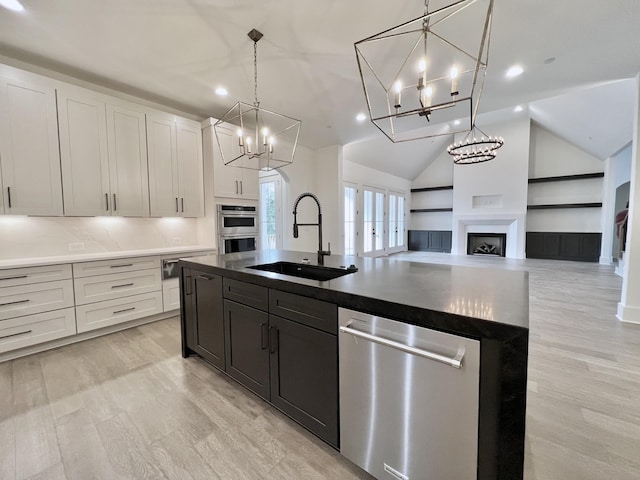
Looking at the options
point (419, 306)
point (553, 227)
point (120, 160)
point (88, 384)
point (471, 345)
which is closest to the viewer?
point (471, 345)

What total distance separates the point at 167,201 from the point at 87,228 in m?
0.94

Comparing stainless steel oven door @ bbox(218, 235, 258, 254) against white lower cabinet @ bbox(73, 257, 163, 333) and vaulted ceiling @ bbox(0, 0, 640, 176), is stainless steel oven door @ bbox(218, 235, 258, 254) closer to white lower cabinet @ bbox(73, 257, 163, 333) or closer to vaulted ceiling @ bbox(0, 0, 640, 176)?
white lower cabinet @ bbox(73, 257, 163, 333)

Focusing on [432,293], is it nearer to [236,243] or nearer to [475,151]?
[236,243]

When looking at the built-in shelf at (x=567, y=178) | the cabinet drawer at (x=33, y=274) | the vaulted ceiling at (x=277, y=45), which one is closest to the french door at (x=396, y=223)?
the built-in shelf at (x=567, y=178)

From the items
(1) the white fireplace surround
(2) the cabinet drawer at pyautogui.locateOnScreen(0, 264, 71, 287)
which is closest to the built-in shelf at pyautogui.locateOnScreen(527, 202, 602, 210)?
(1) the white fireplace surround

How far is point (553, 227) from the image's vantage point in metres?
8.05

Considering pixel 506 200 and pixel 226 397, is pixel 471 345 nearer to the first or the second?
pixel 226 397

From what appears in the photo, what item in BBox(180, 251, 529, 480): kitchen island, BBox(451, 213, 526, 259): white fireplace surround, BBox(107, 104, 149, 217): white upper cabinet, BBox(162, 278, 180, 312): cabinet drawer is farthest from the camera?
BBox(451, 213, 526, 259): white fireplace surround

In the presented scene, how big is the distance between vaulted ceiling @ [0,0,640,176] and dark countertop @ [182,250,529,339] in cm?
205

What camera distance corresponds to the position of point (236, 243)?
13.8 feet

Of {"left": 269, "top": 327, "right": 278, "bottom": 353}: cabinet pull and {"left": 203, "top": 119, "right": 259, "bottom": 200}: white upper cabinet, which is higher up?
{"left": 203, "top": 119, "right": 259, "bottom": 200}: white upper cabinet

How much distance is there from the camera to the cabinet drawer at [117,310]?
285cm

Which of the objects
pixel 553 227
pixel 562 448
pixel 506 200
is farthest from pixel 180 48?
pixel 553 227

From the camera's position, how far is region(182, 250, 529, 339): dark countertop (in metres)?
0.93
